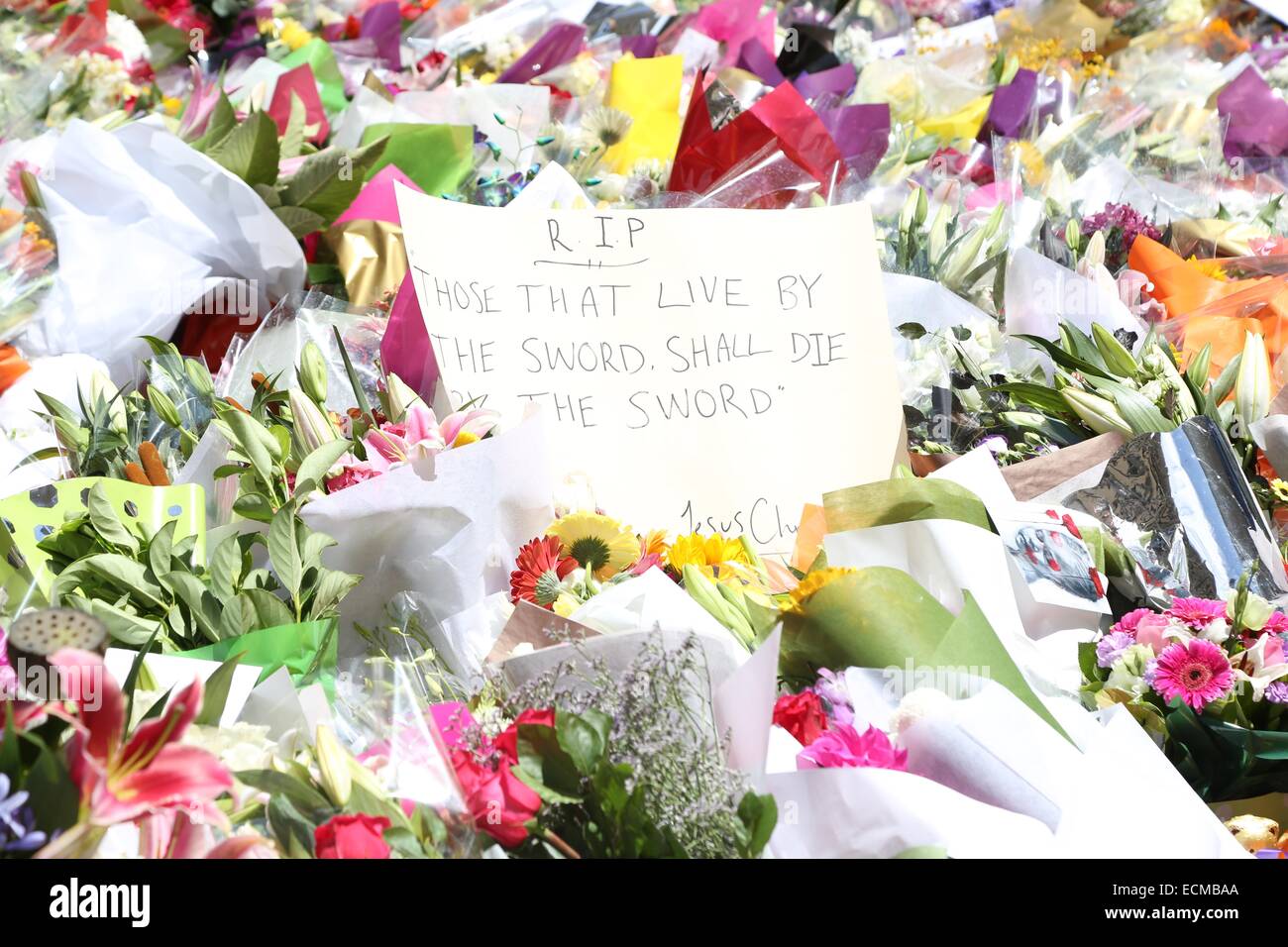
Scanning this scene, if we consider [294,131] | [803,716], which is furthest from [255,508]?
[294,131]

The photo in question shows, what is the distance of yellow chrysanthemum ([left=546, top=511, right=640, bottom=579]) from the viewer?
43.5 inches

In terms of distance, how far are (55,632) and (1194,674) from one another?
810mm

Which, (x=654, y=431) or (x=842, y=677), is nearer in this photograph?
(x=842, y=677)

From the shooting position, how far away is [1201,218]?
6.05 ft

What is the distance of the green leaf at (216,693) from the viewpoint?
823 mm

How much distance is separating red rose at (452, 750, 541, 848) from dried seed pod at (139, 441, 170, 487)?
1.94 ft

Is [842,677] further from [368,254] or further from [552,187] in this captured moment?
[368,254]

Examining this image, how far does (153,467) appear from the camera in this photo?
117cm

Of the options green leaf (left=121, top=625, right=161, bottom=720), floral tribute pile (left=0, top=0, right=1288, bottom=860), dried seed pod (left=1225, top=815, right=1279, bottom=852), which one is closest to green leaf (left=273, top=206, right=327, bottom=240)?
floral tribute pile (left=0, top=0, right=1288, bottom=860)

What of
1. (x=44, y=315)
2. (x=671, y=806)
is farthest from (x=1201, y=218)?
(x=44, y=315)

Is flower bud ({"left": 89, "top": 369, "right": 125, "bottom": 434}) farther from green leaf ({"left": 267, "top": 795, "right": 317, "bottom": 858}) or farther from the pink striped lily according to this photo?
green leaf ({"left": 267, "top": 795, "right": 317, "bottom": 858})

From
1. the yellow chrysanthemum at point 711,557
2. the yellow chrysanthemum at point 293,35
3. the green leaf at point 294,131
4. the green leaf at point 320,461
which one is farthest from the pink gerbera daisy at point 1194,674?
the yellow chrysanthemum at point 293,35

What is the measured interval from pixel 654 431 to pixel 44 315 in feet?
2.74
